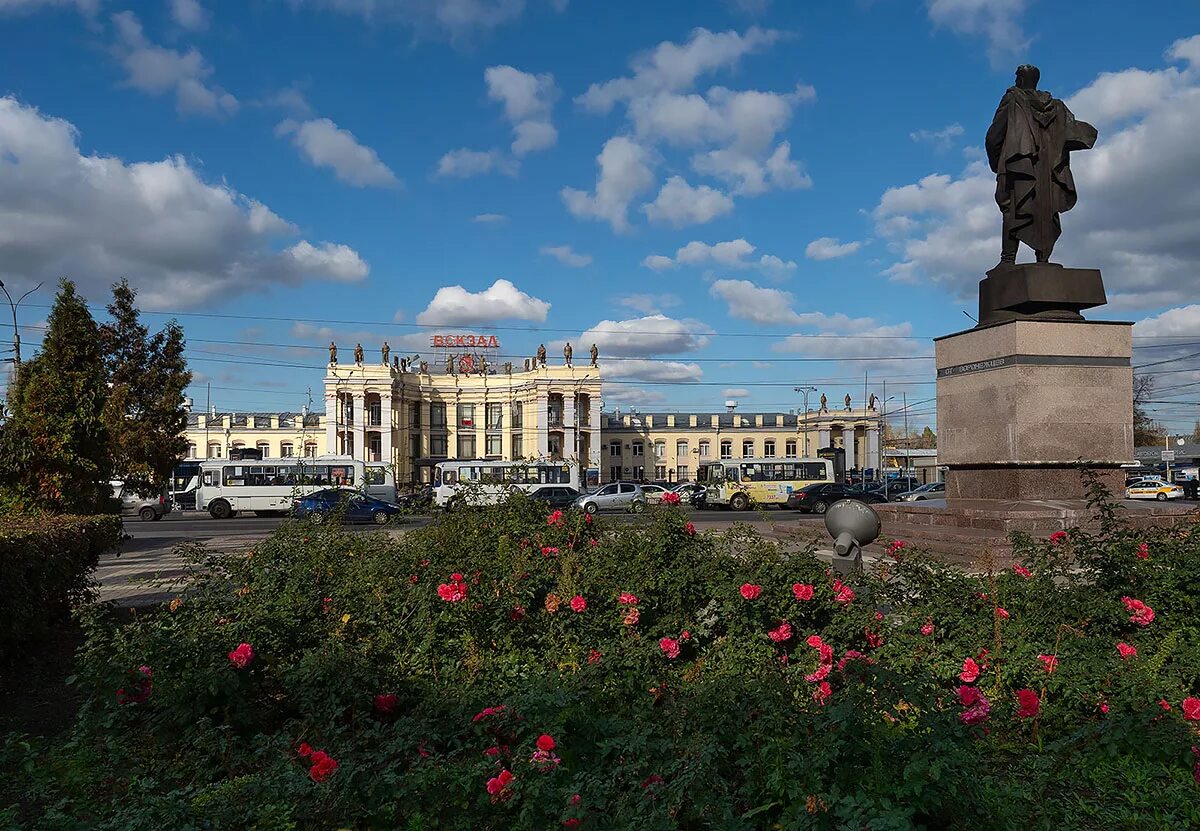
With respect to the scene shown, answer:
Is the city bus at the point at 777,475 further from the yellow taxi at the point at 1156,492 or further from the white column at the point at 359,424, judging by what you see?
the white column at the point at 359,424

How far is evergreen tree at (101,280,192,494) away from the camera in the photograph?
23.6 m

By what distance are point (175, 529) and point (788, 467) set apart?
97.4 ft

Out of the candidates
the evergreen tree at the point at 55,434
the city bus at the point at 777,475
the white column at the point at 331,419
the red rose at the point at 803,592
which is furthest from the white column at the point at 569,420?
the red rose at the point at 803,592

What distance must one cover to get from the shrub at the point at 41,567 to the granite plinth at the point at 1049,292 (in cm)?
1306

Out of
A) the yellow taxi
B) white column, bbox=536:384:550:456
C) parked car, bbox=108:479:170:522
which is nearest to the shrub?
parked car, bbox=108:479:170:522

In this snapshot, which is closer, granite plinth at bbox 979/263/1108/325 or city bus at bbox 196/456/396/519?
granite plinth at bbox 979/263/1108/325

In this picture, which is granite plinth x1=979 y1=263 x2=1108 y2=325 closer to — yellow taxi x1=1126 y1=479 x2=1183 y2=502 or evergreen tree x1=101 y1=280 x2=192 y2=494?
evergreen tree x1=101 y1=280 x2=192 y2=494

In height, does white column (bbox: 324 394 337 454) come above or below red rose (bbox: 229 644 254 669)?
above

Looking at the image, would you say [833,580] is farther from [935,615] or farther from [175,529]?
[175,529]

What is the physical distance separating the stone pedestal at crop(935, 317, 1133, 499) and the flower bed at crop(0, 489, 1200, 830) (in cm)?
607

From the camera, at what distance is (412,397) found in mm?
87500

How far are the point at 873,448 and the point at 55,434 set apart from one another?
272ft

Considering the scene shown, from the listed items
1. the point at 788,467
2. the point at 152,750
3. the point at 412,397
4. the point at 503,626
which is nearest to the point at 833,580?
the point at 503,626

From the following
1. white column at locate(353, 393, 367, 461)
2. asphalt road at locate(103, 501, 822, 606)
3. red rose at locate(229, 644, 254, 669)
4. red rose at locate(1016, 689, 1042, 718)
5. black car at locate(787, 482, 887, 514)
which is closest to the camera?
red rose at locate(1016, 689, 1042, 718)
